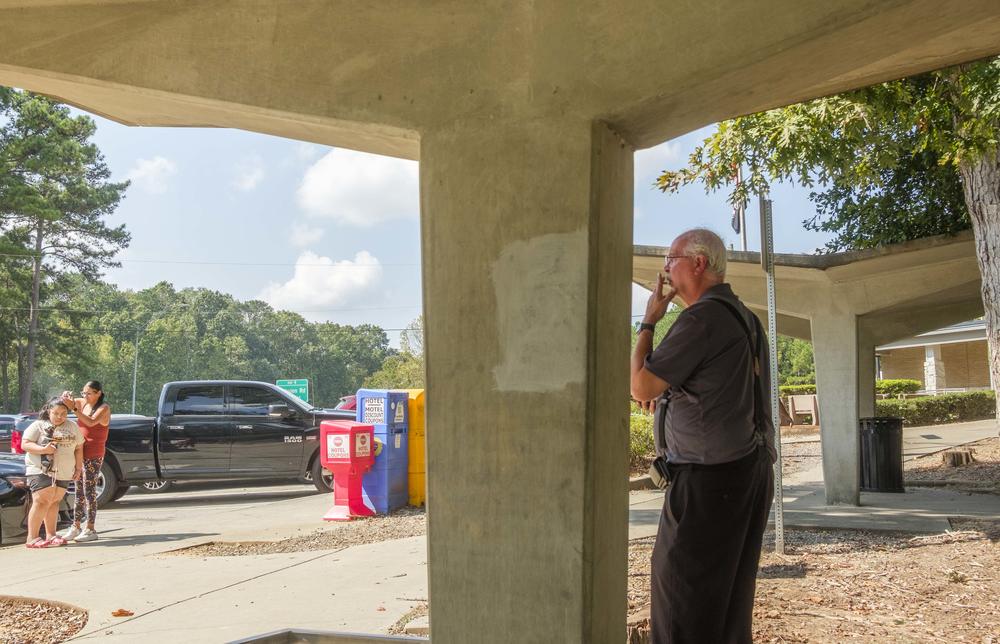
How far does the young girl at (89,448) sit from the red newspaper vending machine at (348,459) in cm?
284

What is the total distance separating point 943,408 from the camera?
3022 cm

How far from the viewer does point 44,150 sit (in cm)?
4244

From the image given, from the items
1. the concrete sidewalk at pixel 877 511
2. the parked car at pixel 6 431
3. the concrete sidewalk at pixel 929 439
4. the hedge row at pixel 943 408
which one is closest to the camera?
the concrete sidewalk at pixel 877 511

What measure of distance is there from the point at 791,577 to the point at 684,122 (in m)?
3.91

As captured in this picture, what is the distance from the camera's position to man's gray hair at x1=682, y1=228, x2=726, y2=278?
140 inches

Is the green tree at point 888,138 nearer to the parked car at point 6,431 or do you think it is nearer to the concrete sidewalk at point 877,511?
the concrete sidewalk at point 877,511

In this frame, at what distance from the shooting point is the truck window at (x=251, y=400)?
49.8 ft

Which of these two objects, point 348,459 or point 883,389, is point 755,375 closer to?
point 348,459

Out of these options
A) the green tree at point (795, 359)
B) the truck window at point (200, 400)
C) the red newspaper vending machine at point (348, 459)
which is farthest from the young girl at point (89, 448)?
the green tree at point (795, 359)

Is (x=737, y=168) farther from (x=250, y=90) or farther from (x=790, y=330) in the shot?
(x=790, y=330)

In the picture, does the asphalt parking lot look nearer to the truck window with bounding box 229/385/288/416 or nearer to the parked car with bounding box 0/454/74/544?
the parked car with bounding box 0/454/74/544

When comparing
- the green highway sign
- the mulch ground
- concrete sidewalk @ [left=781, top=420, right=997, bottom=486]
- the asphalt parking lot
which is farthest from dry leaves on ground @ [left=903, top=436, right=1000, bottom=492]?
the green highway sign

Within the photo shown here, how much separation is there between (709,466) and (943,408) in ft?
103

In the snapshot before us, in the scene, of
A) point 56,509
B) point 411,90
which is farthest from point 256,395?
point 411,90
